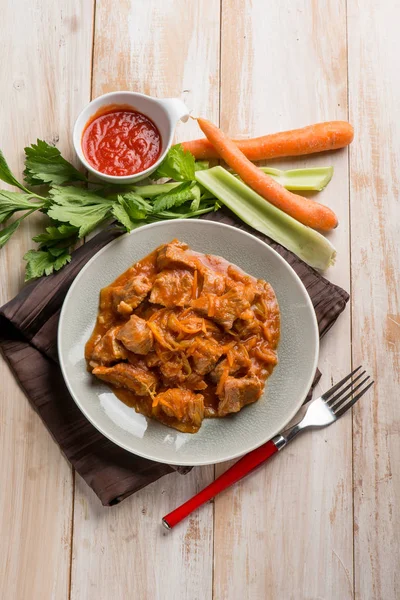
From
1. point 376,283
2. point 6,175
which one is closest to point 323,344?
A: point 376,283

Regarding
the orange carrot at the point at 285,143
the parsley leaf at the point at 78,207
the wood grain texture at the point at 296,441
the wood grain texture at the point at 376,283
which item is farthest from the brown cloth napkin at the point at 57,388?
the wood grain texture at the point at 376,283

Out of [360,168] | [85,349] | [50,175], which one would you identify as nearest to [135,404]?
[85,349]

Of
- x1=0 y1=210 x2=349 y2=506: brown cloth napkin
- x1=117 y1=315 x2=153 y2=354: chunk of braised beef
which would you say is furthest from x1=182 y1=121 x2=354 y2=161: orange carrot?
x1=117 y1=315 x2=153 y2=354: chunk of braised beef

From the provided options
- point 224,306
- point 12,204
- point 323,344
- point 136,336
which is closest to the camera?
point 136,336

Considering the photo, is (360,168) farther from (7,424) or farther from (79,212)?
(7,424)

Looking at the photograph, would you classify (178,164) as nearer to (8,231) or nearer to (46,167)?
(46,167)
